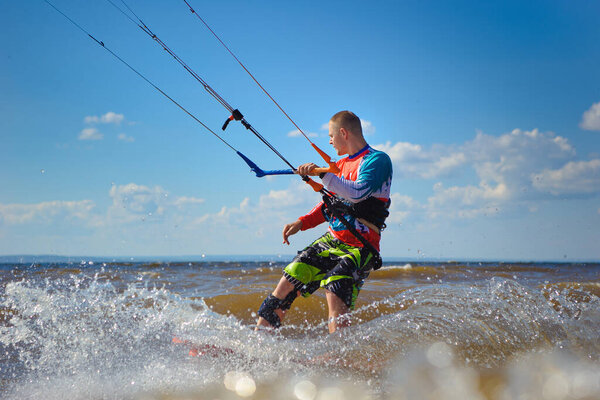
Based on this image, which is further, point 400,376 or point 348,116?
point 348,116

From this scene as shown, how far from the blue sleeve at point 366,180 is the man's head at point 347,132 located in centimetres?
25

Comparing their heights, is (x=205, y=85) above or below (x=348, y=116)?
above

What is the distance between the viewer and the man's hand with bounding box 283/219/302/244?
170 inches

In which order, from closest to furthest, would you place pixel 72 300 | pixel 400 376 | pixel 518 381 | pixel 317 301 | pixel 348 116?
pixel 518 381, pixel 400 376, pixel 348 116, pixel 72 300, pixel 317 301

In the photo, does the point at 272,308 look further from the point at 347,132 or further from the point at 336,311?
the point at 347,132

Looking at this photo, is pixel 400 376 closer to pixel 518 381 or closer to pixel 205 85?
pixel 518 381

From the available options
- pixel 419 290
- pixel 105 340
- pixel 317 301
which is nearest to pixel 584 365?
pixel 419 290

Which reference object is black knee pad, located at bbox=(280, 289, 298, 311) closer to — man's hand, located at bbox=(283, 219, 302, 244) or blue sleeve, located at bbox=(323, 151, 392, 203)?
man's hand, located at bbox=(283, 219, 302, 244)

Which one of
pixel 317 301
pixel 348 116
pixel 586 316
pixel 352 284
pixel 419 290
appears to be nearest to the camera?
pixel 352 284

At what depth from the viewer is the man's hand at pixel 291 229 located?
4.33 meters

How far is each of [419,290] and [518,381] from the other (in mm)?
2537

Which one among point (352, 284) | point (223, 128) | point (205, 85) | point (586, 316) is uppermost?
point (205, 85)

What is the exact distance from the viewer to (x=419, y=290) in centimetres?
523

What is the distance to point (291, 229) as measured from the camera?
4336 mm
